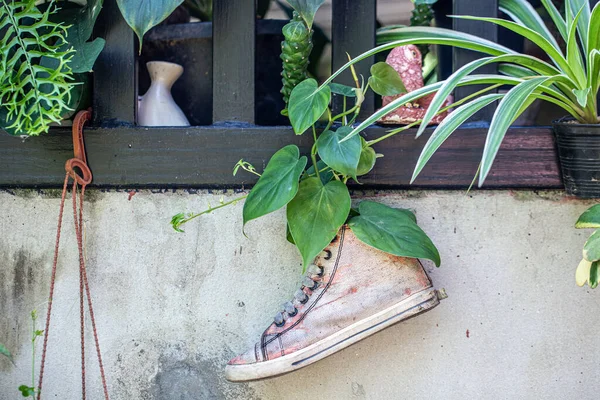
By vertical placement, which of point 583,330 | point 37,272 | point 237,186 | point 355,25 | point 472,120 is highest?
point 355,25

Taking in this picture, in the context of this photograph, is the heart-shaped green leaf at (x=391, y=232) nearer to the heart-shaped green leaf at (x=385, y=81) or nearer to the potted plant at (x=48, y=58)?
the heart-shaped green leaf at (x=385, y=81)

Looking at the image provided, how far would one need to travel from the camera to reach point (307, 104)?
A: 1299mm

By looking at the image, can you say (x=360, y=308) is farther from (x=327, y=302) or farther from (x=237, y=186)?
(x=237, y=186)

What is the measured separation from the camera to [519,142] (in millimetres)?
1464

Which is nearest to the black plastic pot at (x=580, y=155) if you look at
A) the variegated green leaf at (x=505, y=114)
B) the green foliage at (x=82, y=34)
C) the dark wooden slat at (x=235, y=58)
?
the variegated green leaf at (x=505, y=114)

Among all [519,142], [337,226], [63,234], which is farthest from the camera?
[63,234]

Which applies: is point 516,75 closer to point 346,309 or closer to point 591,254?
point 591,254

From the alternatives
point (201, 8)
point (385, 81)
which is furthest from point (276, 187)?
point (201, 8)

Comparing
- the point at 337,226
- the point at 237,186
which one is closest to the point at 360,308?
the point at 337,226

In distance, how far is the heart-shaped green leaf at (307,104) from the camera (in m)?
1.28

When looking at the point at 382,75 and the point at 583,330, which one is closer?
the point at 382,75

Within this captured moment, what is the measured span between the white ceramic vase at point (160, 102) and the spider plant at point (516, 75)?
52cm

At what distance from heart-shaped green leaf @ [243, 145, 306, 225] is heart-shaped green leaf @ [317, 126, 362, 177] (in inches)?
2.1

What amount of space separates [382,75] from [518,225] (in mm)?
499
